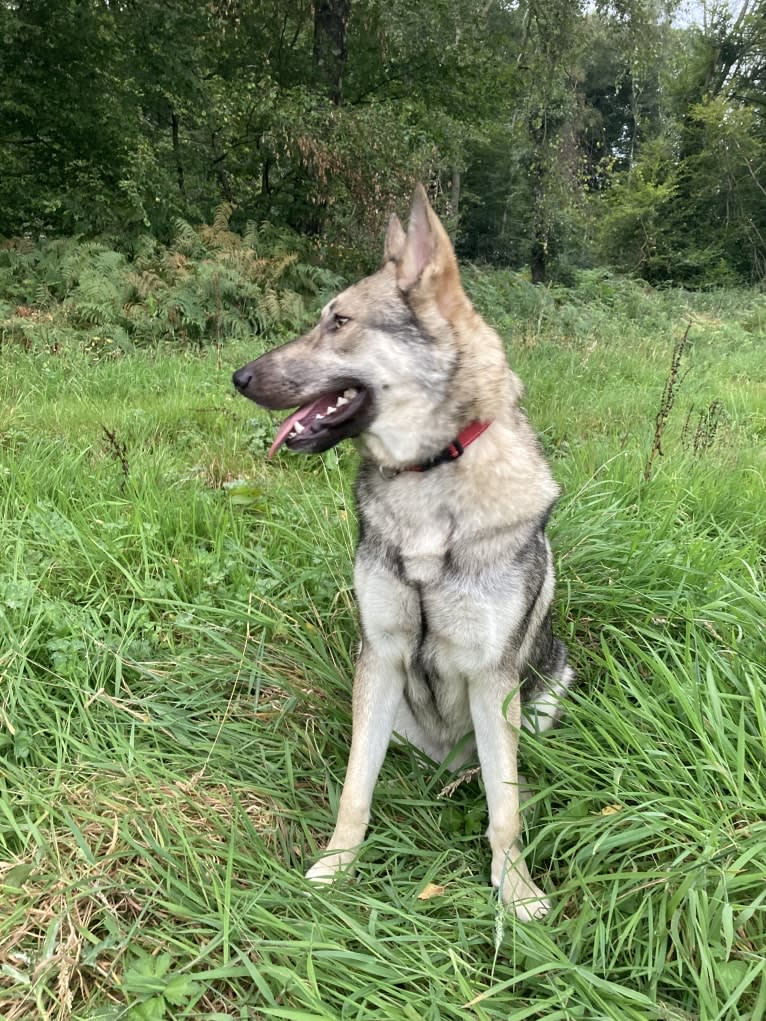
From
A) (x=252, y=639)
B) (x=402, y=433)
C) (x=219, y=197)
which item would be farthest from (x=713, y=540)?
(x=219, y=197)

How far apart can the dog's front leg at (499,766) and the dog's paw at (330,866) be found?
423mm

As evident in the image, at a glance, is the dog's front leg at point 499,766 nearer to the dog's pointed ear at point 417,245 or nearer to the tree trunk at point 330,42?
the dog's pointed ear at point 417,245

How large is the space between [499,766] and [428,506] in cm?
78

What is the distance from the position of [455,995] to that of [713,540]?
6.59ft

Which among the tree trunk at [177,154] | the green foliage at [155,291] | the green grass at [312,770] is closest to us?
the green grass at [312,770]

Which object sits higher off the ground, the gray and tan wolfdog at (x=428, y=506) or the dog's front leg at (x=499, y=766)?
the gray and tan wolfdog at (x=428, y=506)

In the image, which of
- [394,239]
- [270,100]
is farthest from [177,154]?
[394,239]

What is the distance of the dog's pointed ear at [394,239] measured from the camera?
1.98m

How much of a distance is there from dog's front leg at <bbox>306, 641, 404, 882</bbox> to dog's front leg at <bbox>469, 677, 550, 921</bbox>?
0.85 ft

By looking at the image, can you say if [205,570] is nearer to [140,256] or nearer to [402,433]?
[402,433]

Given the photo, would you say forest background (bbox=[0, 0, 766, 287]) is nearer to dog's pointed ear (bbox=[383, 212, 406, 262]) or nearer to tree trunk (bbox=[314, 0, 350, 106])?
tree trunk (bbox=[314, 0, 350, 106])

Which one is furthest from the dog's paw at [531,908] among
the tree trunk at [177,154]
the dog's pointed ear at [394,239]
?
the tree trunk at [177,154]

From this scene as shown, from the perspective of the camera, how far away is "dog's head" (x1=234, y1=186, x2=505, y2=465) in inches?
71.9

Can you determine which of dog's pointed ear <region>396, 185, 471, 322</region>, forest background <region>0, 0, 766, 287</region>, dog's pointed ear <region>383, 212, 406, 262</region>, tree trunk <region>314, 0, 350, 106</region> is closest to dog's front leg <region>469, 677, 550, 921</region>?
dog's pointed ear <region>396, 185, 471, 322</region>
